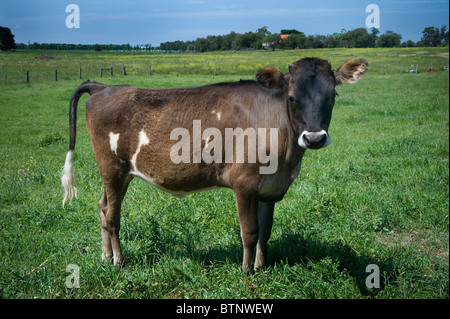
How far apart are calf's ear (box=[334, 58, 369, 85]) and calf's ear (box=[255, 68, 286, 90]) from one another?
0.63 meters

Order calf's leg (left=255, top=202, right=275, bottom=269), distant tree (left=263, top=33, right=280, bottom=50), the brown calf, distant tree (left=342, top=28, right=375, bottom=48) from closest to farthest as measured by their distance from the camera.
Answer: the brown calf, calf's leg (left=255, top=202, right=275, bottom=269), distant tree (left=263, top=33, right=280, bottom=50), distant tree (left=342, top=28, right=375, bottom=48)

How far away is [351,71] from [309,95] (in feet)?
2.70

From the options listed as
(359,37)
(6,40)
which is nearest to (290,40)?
(359,37)

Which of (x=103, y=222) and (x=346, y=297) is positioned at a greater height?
(x=103, y=222)

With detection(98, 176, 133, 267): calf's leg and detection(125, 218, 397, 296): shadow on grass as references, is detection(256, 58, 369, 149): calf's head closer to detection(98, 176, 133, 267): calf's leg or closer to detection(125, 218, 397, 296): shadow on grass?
detection(125, 218, 397, 296): shadow on grass

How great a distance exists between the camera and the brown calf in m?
3.95

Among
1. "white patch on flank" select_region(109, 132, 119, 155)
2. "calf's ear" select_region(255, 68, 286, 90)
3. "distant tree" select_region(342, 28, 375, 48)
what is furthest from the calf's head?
"distant tree" select_region(342, 28, 375, 48)

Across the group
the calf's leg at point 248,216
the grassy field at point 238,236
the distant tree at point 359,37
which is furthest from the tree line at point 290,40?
the calf's leg at point 248,216

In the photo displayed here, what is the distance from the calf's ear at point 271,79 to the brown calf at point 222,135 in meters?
0.01

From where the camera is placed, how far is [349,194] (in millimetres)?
6348
